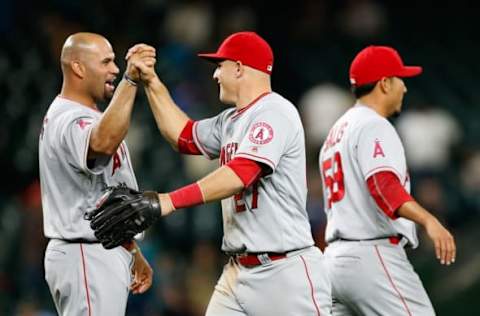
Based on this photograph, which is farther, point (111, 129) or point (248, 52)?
point (248, 52)

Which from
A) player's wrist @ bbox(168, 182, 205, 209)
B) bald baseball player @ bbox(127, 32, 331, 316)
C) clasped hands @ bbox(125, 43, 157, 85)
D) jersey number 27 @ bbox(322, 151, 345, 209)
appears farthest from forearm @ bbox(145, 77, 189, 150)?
player's wrist @ bbox(168, 182, 205, 209)

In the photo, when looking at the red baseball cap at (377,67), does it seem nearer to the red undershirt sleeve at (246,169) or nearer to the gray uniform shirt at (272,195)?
the gray uniform shirt at (272,195)

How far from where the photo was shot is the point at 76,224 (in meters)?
5.33

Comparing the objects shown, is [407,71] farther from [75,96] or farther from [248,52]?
[75,96]

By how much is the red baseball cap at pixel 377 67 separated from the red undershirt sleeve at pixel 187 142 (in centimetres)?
107

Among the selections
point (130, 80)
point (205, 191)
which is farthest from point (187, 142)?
point (205, 191)

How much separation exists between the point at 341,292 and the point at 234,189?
1.24 m

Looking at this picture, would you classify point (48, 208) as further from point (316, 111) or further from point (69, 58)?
point (316, 111)

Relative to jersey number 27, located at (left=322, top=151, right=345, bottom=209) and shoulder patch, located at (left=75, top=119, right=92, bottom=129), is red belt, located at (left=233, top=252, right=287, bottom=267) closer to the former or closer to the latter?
jersey number 27, located at (left=322, top=151, right=345, bottom=209)

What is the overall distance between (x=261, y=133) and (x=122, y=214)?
839 mm

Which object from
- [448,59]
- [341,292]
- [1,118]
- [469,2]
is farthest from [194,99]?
[341,292]

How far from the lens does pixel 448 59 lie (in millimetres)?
13375

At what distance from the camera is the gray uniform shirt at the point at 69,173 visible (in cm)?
529

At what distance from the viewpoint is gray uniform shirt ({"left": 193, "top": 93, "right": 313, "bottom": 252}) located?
17.5 feet
